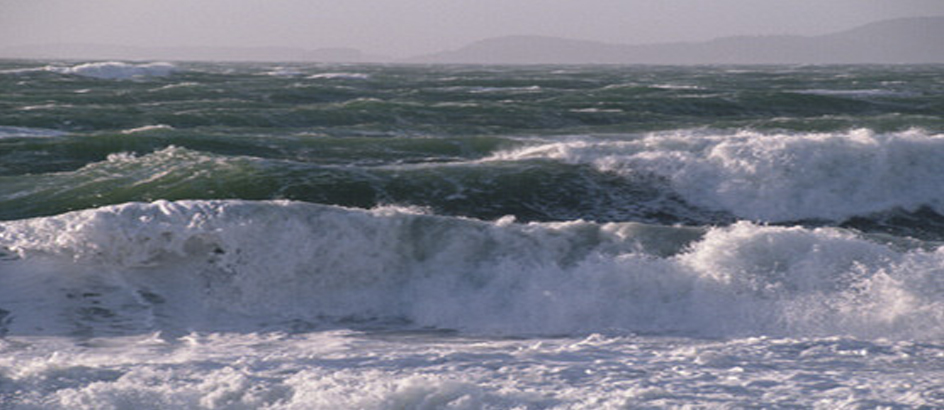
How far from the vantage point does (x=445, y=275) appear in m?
7.95

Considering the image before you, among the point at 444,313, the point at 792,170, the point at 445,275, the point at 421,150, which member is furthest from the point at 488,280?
the point at 421,150

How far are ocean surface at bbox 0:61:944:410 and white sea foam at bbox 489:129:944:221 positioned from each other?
0.14ft

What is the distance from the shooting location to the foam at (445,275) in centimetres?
689

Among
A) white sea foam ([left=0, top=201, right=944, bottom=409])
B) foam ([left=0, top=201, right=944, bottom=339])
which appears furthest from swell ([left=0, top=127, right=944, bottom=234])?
white sea foam ([left=0, top=201, right=944, bottom=409])

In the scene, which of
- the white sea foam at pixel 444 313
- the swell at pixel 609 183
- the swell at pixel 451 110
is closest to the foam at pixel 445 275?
the white sea foam at pixel 444 313

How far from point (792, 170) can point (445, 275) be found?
6.56 m

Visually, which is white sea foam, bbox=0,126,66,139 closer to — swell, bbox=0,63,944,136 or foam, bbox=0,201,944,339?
swell, bbox=0,63,944,136

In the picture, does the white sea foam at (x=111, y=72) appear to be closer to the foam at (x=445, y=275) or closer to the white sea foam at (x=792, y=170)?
the white sea foam at (x=792, y=170)

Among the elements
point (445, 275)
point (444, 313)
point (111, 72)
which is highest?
point (111, 72)

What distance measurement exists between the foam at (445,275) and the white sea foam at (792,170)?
4.14 m

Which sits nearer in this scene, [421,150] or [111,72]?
[421,150]

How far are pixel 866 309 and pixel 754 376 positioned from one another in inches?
77.7

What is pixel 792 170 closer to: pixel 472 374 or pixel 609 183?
pixel 609 183

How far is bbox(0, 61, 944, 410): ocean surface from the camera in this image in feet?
17.0
